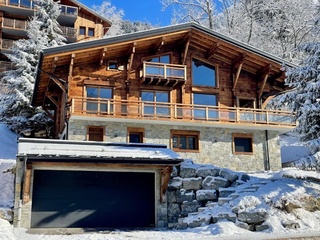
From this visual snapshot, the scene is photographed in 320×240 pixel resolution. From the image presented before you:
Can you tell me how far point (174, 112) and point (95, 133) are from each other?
436 centimetres

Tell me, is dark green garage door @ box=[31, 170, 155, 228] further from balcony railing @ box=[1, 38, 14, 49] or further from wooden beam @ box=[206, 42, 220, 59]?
balcony railing @ box=[1, 38, 14, 49]

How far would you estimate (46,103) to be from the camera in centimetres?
2453

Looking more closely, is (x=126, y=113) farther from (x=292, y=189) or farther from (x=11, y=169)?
(x=292, y=189)

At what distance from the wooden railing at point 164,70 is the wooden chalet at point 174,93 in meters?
0.06

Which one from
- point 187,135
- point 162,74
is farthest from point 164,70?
point 187,135

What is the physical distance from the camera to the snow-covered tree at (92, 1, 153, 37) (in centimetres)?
6037

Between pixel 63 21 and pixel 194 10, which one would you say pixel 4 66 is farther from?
pixel 194 10

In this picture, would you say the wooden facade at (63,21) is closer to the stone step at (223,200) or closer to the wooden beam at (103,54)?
the wooden beam at (103,54)

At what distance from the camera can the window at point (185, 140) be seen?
65.5 ft

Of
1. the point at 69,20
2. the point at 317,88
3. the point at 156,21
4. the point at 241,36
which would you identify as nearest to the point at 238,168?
the point at 317,88

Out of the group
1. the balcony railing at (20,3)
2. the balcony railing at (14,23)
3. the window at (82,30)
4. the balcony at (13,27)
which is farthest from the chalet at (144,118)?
the window at (82,30)

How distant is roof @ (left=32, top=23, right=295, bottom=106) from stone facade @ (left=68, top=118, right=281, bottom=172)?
3.39 m

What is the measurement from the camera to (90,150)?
570 inches

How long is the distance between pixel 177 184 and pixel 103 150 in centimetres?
327
